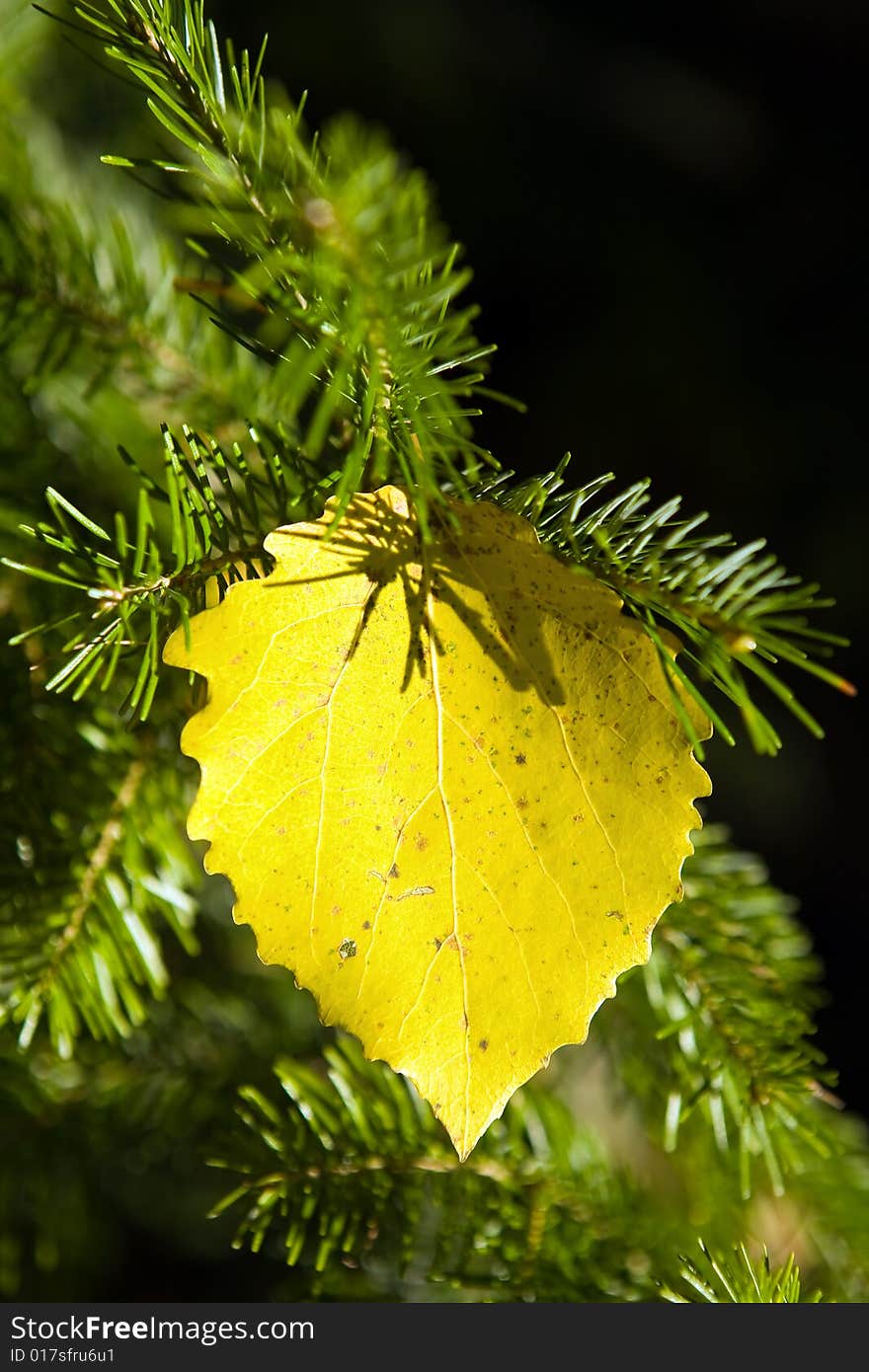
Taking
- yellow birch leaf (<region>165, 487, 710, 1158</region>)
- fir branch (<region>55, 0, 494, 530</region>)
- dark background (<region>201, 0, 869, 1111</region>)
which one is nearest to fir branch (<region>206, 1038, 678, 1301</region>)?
yellow birch leaf (<region>165, 487, 710, 1158</region>)

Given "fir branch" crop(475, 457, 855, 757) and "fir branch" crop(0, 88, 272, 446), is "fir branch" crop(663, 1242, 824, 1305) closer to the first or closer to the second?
"fir branch" crop(475, 457, 855, 757)

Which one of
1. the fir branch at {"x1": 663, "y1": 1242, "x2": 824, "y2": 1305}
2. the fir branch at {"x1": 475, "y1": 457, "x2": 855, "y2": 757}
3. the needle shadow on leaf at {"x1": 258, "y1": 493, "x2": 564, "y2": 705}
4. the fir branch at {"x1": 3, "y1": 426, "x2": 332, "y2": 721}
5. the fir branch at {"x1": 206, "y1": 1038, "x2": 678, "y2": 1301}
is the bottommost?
the fir branch at {"x1": 206, "y1": 1038, "x2": 678, "y2": 1301}

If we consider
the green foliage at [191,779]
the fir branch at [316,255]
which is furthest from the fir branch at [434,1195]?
the fir branch at [316,255]

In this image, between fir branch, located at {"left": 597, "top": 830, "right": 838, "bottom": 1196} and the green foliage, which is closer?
the green foliage

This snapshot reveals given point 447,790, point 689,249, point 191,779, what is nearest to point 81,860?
point 191,779

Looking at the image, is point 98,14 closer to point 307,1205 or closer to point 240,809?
point 240,809

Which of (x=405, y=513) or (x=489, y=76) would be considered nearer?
(x=405, y=513)

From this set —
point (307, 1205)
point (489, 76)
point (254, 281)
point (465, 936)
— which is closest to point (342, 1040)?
point (307, 1205)

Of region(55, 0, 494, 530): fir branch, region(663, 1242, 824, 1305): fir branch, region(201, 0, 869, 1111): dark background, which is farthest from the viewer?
region(201, 0, 869, 1111): dark background
